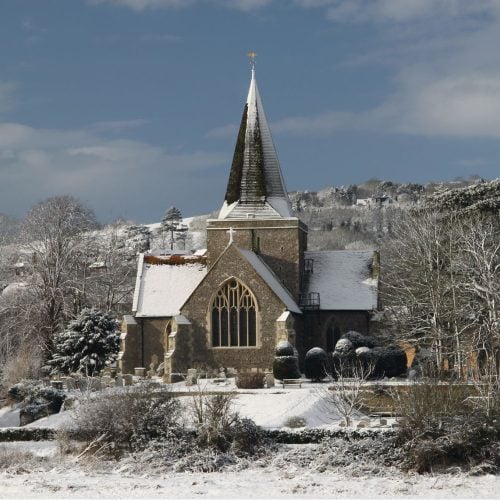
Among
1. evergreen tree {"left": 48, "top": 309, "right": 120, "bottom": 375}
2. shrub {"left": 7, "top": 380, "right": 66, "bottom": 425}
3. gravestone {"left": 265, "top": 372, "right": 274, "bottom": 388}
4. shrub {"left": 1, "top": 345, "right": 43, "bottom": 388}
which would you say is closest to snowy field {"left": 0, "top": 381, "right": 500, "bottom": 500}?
shrub {"left": 7, "top": 380, "right": 66, "bottom": 425}

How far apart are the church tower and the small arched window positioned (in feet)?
13.0

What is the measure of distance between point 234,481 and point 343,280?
26977 mm

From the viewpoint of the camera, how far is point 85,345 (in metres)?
51.0

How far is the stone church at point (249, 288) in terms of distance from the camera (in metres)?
48.4

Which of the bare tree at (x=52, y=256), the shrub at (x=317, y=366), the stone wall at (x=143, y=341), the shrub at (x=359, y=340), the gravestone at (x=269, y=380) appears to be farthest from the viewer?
the bare tree at (x=52, y=256)

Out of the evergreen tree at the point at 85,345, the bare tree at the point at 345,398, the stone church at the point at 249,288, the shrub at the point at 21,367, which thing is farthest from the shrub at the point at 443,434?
the evergreen tree at the point at 85,345

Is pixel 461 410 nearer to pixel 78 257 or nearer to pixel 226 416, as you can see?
pixel 226 416

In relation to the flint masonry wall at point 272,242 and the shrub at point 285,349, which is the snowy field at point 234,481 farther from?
the flint masonry wall at point 272,242

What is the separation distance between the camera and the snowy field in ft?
83.1

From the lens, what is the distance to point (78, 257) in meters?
58.7

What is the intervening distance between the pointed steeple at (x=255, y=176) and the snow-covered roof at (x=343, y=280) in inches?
130

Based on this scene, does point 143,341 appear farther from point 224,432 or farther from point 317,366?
point 224,432

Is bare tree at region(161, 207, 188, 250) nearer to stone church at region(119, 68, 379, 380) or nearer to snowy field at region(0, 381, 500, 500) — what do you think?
stone church at region(119, 68, 379, 380)

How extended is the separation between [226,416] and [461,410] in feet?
21.6
